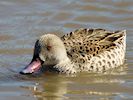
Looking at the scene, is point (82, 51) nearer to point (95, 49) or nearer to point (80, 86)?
point (95, 49)

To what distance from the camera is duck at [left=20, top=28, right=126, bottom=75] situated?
1105 cm

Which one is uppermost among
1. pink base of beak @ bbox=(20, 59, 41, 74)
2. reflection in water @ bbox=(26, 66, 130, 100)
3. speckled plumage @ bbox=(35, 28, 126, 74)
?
speckled plumage @ bbox=(35, 28, 126, 74)

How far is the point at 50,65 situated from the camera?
11.3m

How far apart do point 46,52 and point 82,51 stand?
724 mm

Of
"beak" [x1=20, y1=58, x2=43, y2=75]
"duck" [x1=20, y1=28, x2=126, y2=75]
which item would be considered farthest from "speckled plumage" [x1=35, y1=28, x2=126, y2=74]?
"beak" [x1=20, y1=58, x2=43, y2=75]

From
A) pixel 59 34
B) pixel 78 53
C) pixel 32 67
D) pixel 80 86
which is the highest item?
pixel 59 34

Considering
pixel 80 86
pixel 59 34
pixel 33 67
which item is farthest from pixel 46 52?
pixel 59 34

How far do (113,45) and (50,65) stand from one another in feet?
4.66

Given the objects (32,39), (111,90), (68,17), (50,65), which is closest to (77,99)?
(111,90)

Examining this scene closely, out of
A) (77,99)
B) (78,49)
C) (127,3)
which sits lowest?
(77,99)

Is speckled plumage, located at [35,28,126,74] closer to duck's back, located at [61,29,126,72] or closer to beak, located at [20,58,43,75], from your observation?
duck's back, located at [61,29,126,72]

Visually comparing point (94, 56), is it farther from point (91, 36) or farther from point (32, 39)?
point (32, 39)

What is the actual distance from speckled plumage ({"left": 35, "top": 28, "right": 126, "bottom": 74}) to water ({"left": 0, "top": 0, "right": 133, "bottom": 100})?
0.18m

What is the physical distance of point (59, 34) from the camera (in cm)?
1348
